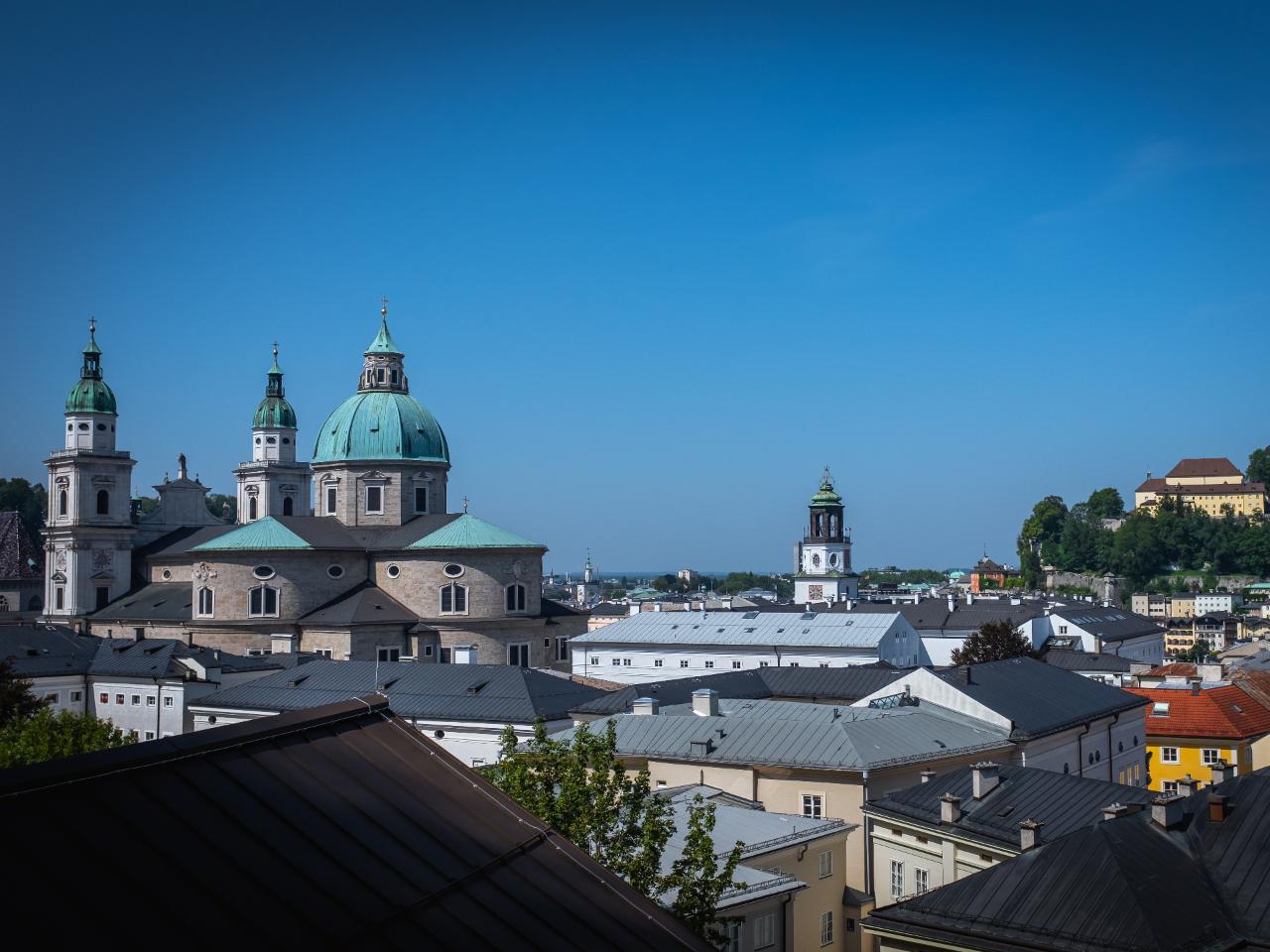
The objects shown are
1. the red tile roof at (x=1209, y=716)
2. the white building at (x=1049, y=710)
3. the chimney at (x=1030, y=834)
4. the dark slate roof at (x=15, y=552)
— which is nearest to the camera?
the chimney at (x=1030, y=834)

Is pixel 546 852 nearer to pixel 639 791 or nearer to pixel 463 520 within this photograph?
pixel 639 791

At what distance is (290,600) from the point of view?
2584 inches

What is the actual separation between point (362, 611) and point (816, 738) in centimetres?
3622

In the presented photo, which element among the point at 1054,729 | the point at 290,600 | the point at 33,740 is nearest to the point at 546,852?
the point at 33,740

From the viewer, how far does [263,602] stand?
65.3 m

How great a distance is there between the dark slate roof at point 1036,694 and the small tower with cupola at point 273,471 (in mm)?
57308

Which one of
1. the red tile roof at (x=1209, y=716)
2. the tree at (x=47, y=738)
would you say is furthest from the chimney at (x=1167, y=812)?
the red tile roof at (x=1209, y=716)

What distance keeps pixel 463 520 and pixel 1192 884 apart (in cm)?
5124

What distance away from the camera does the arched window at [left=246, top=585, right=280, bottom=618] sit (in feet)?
214

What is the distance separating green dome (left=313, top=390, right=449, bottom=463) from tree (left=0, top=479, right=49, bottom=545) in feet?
267

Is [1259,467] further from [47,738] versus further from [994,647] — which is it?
[47,738]

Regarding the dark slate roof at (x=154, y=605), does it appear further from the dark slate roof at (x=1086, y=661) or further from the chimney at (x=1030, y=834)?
the chimney at (x=1030, y=834)

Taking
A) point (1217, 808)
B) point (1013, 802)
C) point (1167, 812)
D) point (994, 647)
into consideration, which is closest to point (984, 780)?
point (1013, 802)

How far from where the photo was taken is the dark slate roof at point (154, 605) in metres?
70.8
